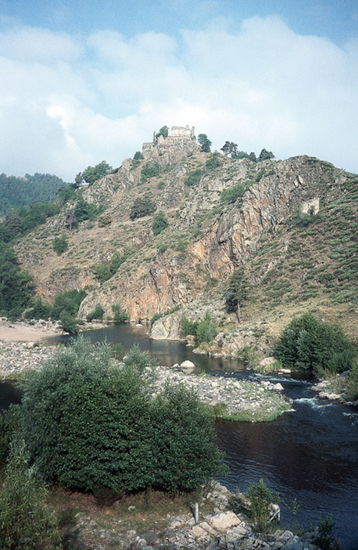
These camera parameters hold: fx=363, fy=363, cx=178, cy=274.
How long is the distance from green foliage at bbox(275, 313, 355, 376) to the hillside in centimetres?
405

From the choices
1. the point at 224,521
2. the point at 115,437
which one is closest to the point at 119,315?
the point at 115,437

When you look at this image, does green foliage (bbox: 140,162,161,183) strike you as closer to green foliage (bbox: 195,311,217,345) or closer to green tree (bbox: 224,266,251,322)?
green tree (bbox: 224,266,251,322)

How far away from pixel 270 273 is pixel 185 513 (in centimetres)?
5332

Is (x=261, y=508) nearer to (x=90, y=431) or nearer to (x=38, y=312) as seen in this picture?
(x=90, y=431)

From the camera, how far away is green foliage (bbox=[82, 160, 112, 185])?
146 metres

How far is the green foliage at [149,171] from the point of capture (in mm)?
138875

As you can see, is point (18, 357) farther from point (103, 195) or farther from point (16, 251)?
point (103, 195)

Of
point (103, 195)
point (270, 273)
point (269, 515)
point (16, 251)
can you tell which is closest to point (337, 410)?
point (269, 515)

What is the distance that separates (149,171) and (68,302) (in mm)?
71971

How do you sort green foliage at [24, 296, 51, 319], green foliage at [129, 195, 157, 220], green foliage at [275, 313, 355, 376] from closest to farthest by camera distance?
green foliage at [275, 313, 355, 376] → green foliage at [24, 296, 51, 319] → green foliage at [129, 195, 157, 220]

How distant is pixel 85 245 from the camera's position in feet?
353

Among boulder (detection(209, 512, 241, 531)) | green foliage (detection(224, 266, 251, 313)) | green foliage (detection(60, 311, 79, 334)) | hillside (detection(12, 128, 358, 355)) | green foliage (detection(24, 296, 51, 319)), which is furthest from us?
green foliage (detection(24, 296, 51, 319))

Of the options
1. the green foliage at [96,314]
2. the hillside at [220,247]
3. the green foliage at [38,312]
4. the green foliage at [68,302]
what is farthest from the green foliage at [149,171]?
the green foliage at [38,312]

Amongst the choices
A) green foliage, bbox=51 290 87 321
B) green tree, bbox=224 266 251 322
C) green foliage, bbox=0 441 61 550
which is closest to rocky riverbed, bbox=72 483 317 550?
green foliage, bbox=0 441 61 550
